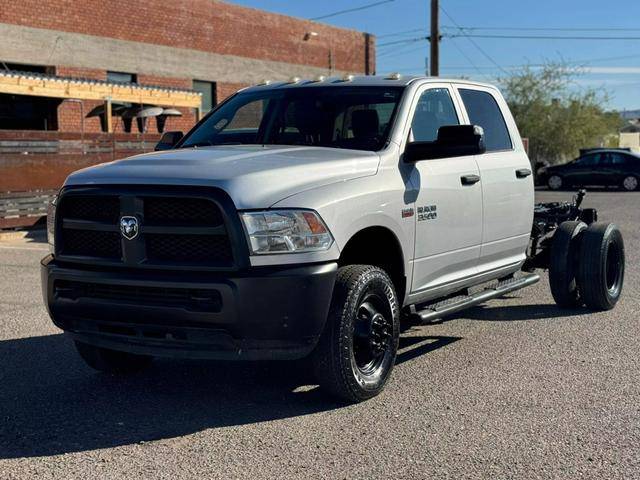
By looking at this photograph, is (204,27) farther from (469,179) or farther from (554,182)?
(469,179)

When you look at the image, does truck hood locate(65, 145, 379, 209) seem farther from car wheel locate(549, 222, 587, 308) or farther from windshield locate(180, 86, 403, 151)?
car wheel locate(549, 222, 587, 308)

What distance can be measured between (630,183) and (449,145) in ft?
88.2

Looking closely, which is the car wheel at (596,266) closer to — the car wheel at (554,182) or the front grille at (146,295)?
the front grille at (146,295)

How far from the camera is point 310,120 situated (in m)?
6.12

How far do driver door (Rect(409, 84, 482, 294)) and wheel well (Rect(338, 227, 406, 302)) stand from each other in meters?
0.15

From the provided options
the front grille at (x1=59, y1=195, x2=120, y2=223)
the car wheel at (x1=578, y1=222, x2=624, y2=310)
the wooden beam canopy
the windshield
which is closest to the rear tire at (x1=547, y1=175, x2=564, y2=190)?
the wooden beam canopy

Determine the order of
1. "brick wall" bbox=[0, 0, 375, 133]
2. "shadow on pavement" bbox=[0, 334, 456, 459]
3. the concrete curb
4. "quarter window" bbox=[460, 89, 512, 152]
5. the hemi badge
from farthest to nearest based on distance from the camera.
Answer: "brick wall" bbox=[0, 0, 375, 133] → the concrete curb → "quarter window" bbox=[460, 89, 512, 152] → the hemi badge → "shadow on pavement" bbox=[0, 334, 456, 459]

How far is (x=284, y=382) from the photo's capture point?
18.9ft

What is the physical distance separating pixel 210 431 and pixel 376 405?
1.06 m

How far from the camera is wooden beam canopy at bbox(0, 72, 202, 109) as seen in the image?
718 inches

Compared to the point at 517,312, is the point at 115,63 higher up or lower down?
higher up

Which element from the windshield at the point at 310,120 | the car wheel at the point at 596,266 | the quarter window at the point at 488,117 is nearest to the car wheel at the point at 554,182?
the car wheel at the point at 596,266

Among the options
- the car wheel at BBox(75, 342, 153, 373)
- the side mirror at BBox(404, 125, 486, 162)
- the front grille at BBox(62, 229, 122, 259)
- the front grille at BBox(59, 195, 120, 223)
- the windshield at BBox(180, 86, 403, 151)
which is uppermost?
the windshield at BBox(180, 86, 403, 151)

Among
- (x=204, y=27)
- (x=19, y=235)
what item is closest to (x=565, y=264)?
(x=19, y=235)
